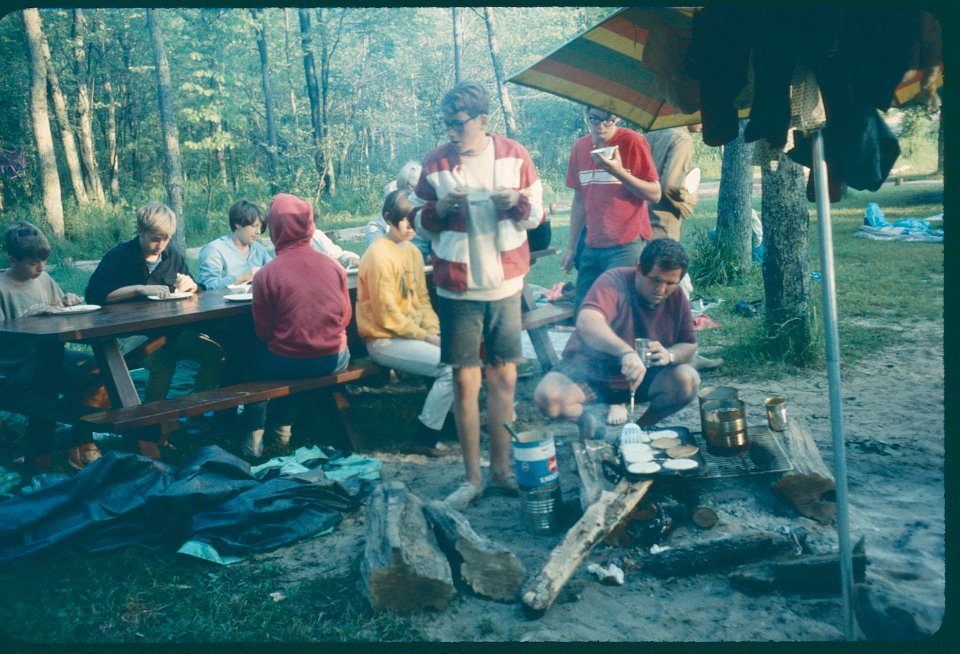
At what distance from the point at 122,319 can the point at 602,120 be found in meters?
3.03

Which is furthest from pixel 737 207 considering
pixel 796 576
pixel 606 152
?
pixel 796 576

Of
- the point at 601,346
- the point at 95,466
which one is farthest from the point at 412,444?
the point at 95,466

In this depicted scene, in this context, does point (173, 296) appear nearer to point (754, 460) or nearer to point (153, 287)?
point (153, 287)

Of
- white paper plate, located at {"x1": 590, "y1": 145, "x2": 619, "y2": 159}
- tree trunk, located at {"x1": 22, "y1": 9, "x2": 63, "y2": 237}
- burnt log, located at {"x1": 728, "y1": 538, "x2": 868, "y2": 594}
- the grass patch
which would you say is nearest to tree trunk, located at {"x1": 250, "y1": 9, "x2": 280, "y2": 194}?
tree trunk, located at {"x1": 22, "y1": 9, "x2": 63, "y2": 237}

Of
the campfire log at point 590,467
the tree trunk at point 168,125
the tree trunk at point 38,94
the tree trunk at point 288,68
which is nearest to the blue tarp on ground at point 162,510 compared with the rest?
the campfire log at point 590,467

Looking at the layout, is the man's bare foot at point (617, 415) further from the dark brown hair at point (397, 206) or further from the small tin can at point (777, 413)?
the dark brown hair at point (397, 206)

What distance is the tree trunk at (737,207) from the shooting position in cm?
892

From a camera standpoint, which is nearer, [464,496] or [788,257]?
[464,496]

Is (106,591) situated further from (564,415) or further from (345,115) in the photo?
(345,115)

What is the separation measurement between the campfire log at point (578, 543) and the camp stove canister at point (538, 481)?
350 millimetres

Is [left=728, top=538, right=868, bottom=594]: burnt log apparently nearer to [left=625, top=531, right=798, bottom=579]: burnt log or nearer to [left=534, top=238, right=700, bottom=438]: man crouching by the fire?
[left=625, top=531, right=798, bottom=579]: burnt log

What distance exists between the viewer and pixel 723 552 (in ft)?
9.88

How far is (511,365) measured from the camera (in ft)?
12.6

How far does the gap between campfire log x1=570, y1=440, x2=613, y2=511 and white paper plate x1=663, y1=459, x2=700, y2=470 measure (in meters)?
0.29
